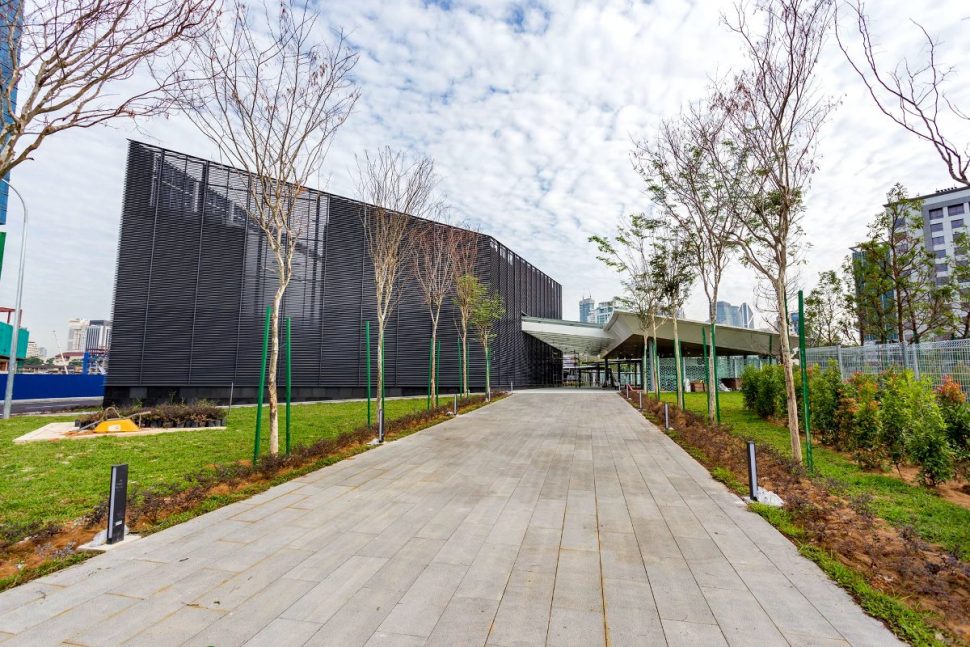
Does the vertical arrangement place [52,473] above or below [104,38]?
below

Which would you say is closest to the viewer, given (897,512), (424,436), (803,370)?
(897,512)

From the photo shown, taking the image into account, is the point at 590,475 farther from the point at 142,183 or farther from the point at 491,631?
the point at 142,183

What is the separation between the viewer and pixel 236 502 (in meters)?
5.23

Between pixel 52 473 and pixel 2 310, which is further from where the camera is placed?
pixel 2 310

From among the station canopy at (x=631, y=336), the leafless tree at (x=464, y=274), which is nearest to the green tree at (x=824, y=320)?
the station canopy at (x=631, y=336)

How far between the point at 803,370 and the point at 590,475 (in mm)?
3560

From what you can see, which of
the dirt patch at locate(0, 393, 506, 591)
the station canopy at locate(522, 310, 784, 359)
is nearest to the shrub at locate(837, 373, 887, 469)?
the dirt patch at locate(0, 393, 506, 591)

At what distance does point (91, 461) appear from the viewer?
7.61 metres

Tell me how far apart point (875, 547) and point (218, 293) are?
72.1ft

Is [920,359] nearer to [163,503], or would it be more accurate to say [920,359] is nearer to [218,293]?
[163,503]

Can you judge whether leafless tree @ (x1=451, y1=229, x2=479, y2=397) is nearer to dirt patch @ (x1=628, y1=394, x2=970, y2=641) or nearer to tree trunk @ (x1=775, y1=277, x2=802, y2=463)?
A: tree trunk @ (x1=775, y1=277, x2=802, y2=463)

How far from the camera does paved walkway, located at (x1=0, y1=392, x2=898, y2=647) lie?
8.51 ft

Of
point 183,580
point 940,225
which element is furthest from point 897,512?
point 940,225

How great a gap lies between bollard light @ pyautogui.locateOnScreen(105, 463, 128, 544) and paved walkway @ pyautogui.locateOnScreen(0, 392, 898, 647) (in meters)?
0.24
